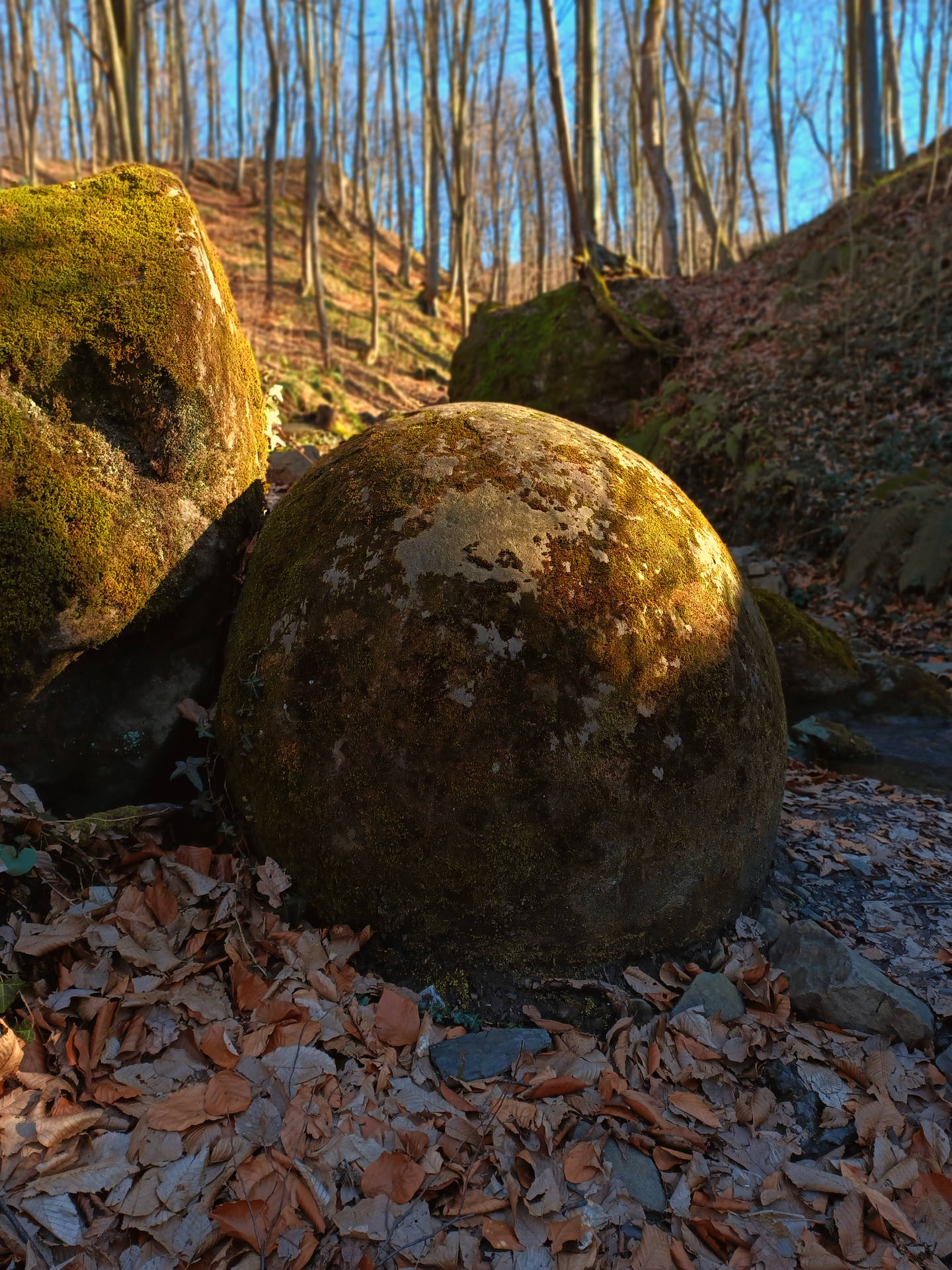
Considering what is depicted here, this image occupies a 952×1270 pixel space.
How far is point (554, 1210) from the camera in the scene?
201 centimetres

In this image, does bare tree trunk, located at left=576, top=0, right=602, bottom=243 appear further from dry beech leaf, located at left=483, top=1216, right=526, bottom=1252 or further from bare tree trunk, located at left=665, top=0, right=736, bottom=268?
dry beech leaf, located at left=483, top=1216, right=526, bottom=1252

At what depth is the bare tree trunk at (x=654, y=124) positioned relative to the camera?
50.3 feet

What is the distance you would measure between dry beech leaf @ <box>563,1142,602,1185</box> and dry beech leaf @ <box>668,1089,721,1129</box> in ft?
1.10

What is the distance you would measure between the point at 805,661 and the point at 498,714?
4573 mm

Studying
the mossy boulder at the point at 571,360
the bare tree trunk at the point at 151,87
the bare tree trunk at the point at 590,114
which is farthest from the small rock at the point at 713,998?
the bare tree trunk at the point at 151,87

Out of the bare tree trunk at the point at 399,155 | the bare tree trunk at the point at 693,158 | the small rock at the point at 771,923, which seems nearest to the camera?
the small rock at the point at 771,923

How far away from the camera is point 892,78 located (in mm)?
20766

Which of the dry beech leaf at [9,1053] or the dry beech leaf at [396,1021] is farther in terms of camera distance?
the dry beech leaf at [396,1021]

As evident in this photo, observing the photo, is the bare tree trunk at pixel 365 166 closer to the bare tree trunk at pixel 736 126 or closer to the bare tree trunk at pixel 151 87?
the bare tree trunk at pixel 151 87

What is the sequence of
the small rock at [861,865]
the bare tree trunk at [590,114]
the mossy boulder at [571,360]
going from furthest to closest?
the bare tree trunk at [590,114], the mossy boulder at [571,360], the small rock at [861,865]

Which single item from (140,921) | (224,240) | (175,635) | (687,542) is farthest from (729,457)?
(224,240)

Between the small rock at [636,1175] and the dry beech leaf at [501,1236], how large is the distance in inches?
13.4

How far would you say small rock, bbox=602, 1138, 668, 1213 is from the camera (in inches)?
82.4

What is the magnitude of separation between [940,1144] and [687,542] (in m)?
2.12
